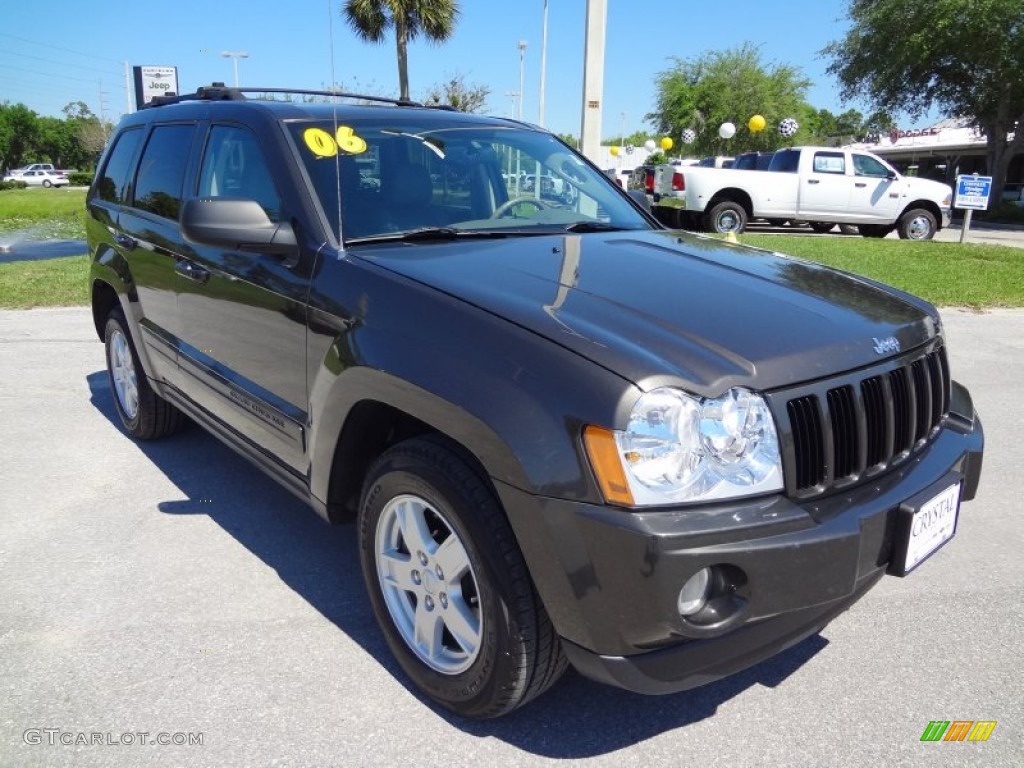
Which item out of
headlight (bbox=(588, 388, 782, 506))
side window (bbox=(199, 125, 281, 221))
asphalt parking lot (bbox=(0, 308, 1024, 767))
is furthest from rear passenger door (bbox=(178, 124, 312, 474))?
headlight (bbox=(588, 388, 782, 506))

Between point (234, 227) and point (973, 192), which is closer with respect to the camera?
point (234, 227)

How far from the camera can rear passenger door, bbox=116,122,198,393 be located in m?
3.66

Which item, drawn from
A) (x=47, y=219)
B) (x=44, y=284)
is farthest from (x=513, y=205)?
(x=47, y=219)

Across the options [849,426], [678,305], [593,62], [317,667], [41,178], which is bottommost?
[317,667]

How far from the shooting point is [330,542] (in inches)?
136

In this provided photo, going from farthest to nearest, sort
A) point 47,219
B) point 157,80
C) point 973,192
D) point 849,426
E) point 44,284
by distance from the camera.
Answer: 1. point 47,219
2. point 157,80
3. point 973,192
4. point 44,284
5. point 849,426

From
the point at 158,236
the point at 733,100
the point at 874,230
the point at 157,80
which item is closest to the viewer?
the point at 158,236

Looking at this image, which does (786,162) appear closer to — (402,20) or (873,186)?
(873,186)

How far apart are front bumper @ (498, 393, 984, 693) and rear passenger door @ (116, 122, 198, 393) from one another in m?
2.43

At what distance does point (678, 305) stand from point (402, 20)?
2750cm

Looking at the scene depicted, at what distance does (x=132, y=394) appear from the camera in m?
4.58

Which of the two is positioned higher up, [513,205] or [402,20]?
[402,20]

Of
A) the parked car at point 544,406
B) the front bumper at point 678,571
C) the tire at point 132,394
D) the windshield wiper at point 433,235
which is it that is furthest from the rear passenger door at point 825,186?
the front bumper at point 678,571

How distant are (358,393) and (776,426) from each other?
1204 mm
